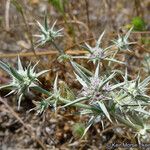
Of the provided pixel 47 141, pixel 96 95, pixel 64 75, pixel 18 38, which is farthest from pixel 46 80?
pixel 96 95

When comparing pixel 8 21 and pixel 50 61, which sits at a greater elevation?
pixel 8 21

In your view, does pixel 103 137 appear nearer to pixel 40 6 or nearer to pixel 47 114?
pixel 47 114

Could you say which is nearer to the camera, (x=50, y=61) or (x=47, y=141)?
(x=47, y=141)

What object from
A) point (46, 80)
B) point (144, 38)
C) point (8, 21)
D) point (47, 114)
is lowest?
point (47, 114)

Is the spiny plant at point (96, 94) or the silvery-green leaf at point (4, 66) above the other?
the silvery-green leaf at point (4, 66)

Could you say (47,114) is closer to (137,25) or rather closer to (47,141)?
(47,141)

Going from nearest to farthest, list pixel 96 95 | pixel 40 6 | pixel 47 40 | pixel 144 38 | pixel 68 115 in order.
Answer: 1. pixel 96 95
2. pixel 47 40
3. pixel 68 115
4. pixel 144 38
5. pixel 40 6

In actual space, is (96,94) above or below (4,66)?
below

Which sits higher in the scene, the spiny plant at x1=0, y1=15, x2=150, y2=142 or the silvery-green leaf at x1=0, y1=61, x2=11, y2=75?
the silvery-green leaf at x1=0, y1=61, x2=11, y2=75

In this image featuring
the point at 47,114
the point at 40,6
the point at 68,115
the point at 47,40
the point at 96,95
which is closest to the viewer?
the point at 96,95
